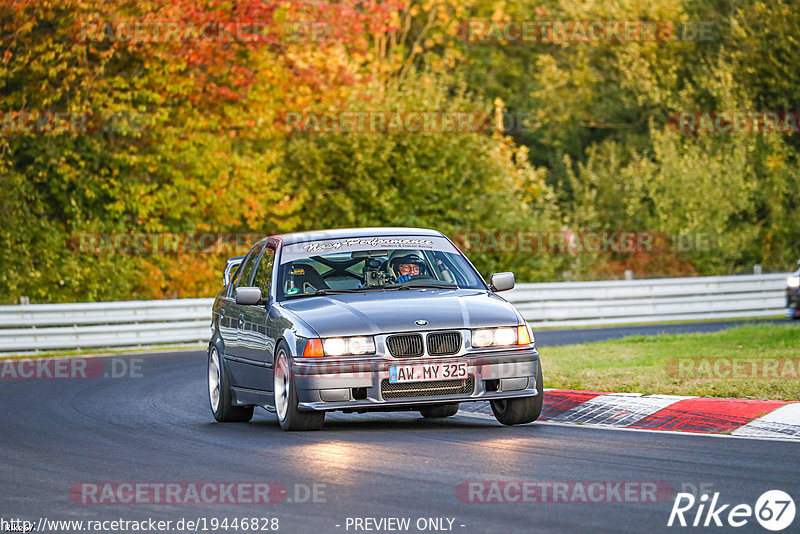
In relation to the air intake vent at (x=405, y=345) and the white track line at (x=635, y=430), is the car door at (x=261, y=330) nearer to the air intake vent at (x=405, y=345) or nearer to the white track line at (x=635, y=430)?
the air intake vent at (x=405, y=345)

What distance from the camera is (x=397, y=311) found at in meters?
11.2

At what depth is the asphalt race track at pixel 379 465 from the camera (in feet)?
24.8

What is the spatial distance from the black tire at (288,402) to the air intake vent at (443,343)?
3.46 ft

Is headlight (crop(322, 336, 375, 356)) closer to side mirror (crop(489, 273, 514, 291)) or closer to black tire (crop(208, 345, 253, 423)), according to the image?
side mirror (crop(489, 273, 514, 291))

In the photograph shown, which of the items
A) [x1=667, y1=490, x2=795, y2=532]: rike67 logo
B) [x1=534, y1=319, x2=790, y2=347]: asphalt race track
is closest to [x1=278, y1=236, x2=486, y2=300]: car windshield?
[x1=667, y1=490, x2=795, y2=532]: rike67 logo

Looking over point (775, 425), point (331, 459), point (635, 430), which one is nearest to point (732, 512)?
point (331, 459)

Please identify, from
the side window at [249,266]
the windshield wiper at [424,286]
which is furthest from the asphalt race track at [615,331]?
the windshield wiper at [424,286]

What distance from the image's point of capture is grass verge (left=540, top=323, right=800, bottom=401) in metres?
13.0

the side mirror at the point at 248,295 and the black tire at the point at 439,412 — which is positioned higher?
the side mirror at the point at 248,295

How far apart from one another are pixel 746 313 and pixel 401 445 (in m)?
22.2

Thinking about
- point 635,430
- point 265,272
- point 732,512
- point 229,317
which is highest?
point 265,272

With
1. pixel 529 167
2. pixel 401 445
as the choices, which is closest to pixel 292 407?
pixel 401 445

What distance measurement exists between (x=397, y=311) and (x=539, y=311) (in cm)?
1820

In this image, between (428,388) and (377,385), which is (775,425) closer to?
(428,388)
